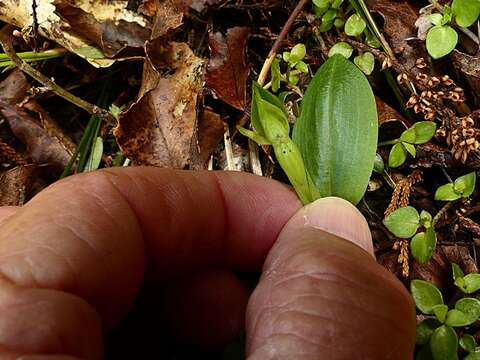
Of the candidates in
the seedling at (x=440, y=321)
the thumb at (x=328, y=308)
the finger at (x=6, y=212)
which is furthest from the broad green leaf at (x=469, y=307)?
the finger at (x=6, y=212)

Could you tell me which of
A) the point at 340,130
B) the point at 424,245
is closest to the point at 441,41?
the point at 340,130

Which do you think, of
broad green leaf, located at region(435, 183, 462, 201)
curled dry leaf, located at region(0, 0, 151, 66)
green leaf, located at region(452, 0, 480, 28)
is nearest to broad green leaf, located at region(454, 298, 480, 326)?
broad green leaf, located at region(435, 183, 462, 201)

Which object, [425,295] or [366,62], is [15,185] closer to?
[366,62]

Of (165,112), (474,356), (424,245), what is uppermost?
(165,112)

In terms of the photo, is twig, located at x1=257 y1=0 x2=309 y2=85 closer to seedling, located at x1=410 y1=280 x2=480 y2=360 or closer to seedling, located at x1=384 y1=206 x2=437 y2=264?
seedling, located at x1=384 y1=206 x2=437 y2=264

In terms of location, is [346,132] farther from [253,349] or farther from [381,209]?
[253,349]

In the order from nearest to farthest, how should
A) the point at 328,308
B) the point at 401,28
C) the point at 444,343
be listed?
the point at 328,308, the point at 444,343, the point at 401,28

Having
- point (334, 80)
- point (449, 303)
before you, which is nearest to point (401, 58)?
point (334, 80)
